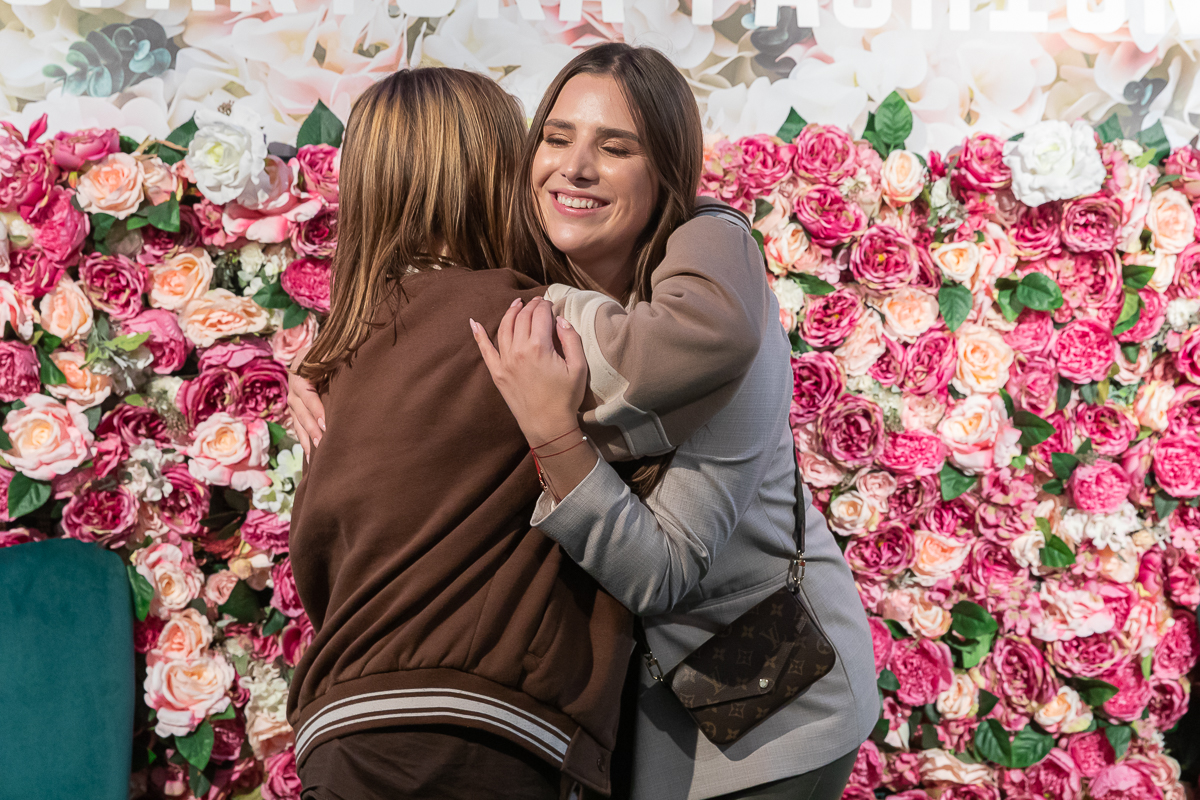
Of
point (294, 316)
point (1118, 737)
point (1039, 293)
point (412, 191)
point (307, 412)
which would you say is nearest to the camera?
point (412, 191)

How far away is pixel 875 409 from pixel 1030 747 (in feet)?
3.52

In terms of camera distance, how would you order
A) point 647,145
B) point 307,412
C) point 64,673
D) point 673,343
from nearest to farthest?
point 673,343 < point 647,145 < point 307,412 < point 64,673

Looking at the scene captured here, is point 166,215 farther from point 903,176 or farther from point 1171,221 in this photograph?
point 1171,221

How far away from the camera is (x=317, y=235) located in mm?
2014

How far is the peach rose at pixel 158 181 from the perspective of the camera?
196 centimetres

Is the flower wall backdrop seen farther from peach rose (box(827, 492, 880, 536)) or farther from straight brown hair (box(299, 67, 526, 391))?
straight brown hair (box(299, 67, 526, 391))

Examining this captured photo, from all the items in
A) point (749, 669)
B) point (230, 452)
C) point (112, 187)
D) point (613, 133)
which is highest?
point (613, 133)

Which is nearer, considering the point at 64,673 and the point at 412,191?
the point at 412,191

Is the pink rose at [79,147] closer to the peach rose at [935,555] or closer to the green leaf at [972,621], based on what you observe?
the peach rose at [935,555]

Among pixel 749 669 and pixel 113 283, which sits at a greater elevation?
pixel 113 283

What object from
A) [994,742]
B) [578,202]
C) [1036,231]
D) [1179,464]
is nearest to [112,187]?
[578,202]

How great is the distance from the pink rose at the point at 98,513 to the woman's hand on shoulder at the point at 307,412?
0.81m

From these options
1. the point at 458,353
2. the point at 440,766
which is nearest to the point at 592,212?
the point at 458,353

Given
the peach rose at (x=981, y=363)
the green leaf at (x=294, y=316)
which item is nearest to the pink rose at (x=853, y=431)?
the peach rose at (x=981, y=363)
